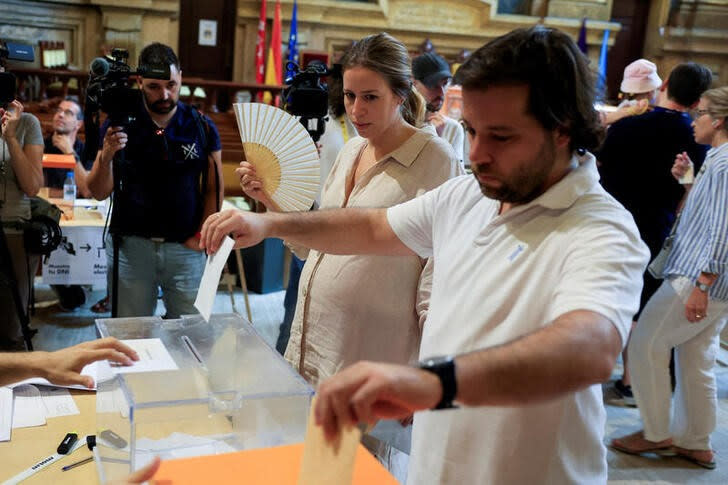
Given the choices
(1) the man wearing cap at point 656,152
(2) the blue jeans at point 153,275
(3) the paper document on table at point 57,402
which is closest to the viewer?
(3) the paper document on table at point 57,402

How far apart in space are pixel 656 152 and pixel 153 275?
8.32ft

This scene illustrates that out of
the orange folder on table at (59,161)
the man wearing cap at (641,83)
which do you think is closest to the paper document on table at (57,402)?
the orange folder on table at (59,161)

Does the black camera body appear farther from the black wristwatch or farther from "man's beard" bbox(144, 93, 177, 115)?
the black wristwatch

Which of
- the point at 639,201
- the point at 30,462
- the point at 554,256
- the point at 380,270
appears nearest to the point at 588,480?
the point at 554,256

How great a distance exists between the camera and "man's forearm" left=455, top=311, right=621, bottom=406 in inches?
32.7

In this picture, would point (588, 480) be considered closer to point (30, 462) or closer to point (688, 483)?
point (30, 462)

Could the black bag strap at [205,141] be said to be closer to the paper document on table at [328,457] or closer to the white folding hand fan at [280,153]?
the white folding hand fan at [280,153]

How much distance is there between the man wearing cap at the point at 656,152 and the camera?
12.2 ft

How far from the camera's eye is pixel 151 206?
9.88ft

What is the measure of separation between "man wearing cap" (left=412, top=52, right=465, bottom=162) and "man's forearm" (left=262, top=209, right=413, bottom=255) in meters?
2.23

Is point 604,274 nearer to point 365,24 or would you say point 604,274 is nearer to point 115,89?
point 115,89

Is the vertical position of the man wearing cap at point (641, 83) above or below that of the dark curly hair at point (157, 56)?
above

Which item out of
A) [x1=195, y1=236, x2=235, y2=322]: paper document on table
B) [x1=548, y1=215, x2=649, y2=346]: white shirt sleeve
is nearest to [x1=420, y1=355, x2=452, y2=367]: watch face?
[x1=548, y1=215, x2=649, y2=346]: white shirt sleeve

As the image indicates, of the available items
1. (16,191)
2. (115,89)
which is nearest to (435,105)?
(115,89)
